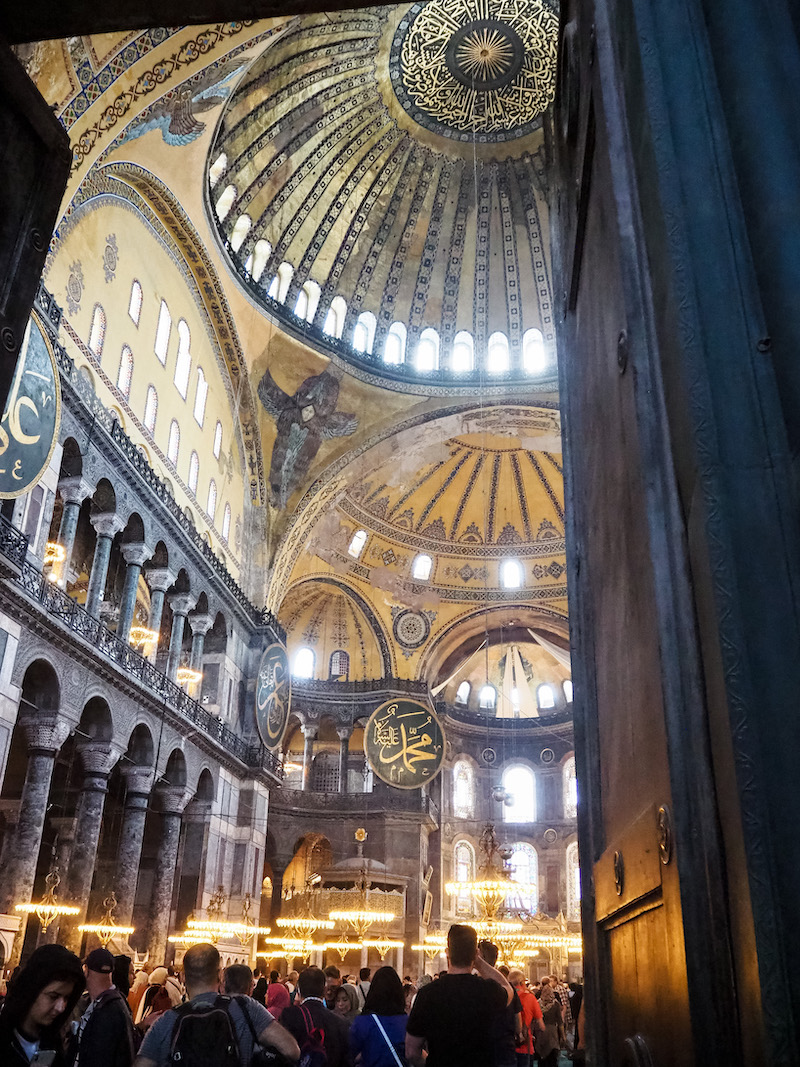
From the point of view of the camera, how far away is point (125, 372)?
41.3 feet

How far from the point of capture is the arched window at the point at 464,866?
24.0 m

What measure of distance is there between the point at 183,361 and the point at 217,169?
3.27 m

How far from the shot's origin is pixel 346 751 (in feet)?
73.0

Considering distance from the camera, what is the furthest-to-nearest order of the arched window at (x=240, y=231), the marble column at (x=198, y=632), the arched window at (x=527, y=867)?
the arched window at (x=527, y=867) < the arched window at (x=240, y=231) < the marble column at (x=198, y=632)

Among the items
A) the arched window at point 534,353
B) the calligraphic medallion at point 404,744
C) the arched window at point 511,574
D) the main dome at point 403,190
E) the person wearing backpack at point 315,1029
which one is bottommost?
the person wearing backpack at point 315,1029

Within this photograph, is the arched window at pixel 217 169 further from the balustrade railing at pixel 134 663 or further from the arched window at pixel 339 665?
the arched window at pixel 339 665

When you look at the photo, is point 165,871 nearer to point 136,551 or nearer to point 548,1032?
point 136,551

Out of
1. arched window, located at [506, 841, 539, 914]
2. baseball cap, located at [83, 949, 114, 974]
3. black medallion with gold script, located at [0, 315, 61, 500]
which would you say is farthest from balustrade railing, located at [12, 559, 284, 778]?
arched window, located at [506, 841, 539, 914]

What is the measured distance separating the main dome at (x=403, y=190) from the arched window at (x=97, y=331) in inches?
139

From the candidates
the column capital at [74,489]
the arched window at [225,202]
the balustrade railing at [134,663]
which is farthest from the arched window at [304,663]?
the column capital at [74,489]

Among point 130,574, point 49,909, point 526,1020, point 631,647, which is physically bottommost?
point 526,1020

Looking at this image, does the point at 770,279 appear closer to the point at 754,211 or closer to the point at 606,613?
the point at 754,211

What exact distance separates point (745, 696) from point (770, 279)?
55cm

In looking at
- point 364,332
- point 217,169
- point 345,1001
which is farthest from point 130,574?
point 345,1001
